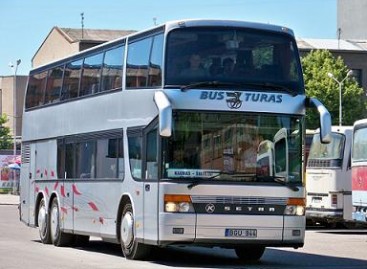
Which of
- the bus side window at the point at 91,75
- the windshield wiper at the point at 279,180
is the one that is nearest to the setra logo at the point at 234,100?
the windshield wiper at the point at 279,180

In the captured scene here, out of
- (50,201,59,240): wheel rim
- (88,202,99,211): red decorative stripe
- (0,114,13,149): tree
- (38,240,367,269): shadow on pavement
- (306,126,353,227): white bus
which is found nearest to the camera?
(38,240,367,269): shadow on pavement

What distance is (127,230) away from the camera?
1734cm

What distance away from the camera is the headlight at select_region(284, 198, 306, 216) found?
16.3 meters

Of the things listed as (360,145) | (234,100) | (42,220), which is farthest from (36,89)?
(234,100)

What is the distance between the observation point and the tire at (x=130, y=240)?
17.1 meters

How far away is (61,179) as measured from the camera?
2156 cm

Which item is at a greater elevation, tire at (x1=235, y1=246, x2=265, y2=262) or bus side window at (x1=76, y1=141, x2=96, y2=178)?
bus side window at (x1=76, y1=141, x2=96, y2=178)

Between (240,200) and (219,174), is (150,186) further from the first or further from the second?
(240,200)

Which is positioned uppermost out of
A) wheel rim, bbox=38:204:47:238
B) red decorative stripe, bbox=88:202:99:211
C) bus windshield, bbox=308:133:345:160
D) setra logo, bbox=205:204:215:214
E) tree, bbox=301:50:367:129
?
tree, bbox=301:50:367:129

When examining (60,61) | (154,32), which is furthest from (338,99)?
(154,32)

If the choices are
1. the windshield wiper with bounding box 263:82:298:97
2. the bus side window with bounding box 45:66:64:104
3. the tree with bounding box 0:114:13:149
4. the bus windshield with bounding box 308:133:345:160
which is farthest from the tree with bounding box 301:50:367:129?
the windshield wiper with bounding box 263:82:298:97

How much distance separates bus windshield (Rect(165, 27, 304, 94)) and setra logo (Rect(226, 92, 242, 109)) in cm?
20

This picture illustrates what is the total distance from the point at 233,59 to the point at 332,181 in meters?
12.4

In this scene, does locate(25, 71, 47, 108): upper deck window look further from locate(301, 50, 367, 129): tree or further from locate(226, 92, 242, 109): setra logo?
locate(301, 50, 367, 129): tree
